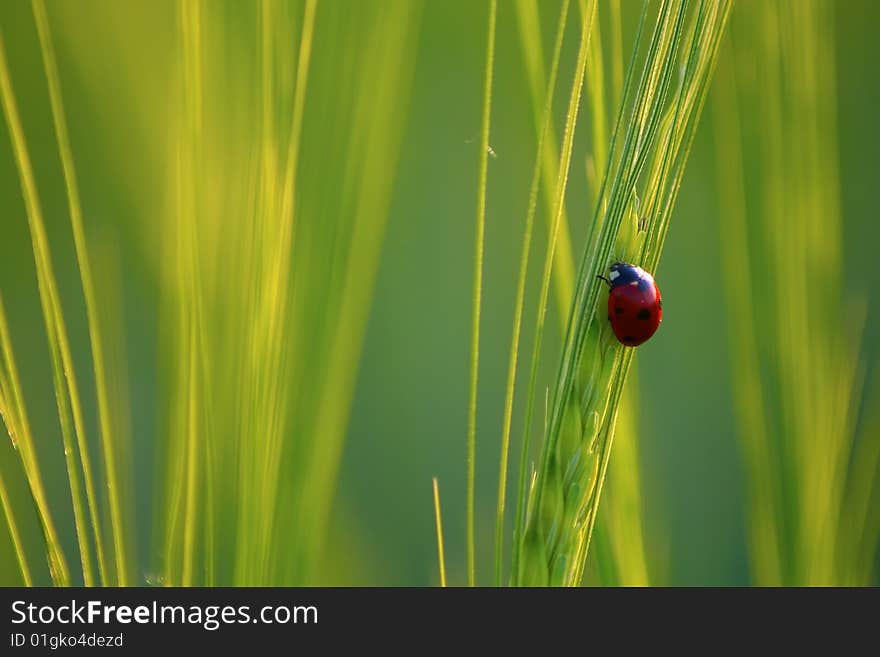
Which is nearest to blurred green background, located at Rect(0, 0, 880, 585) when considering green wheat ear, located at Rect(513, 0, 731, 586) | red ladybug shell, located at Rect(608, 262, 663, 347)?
red ladybug shell, located at Rect(608, 262, 663, 347)

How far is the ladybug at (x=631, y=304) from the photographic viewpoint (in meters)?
0.46

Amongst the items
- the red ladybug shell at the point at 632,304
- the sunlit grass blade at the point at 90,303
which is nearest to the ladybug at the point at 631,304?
the red ladybug shell at the point at 632,304

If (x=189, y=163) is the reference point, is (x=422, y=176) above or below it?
above

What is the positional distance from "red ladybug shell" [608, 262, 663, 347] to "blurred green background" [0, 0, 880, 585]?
4.5 inches

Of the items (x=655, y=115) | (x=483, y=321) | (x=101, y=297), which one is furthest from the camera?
(x=483, y=321)

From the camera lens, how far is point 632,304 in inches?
20.9

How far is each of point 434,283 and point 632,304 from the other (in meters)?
0.33

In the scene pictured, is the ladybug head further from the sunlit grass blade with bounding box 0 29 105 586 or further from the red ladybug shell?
the sunlit grass blade with bounding box 0 29 105 586
